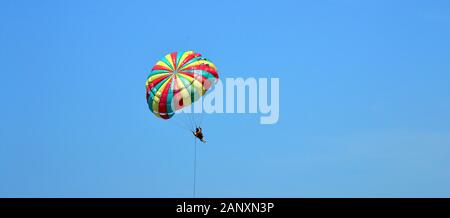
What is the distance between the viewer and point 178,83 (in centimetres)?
6525

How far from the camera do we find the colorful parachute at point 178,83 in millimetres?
65250

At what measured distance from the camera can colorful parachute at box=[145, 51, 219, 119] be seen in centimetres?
6525
